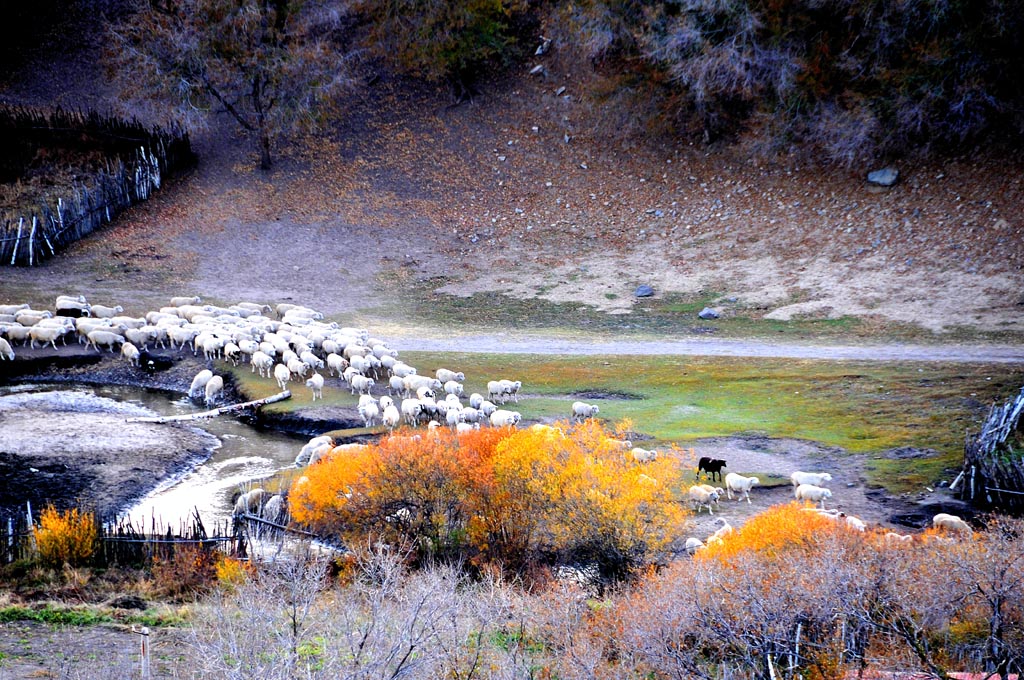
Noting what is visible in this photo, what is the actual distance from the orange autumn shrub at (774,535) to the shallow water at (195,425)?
32.4 ft

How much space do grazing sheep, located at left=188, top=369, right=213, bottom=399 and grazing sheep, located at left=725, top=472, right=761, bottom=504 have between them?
52.1ft

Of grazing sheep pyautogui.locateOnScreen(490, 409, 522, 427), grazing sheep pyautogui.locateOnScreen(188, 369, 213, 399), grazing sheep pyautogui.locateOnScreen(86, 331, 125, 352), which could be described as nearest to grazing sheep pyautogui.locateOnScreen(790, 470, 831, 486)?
grazing sheep pyautogui.locateOnScreen(490, 409, 522, 427)

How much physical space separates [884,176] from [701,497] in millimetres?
25438

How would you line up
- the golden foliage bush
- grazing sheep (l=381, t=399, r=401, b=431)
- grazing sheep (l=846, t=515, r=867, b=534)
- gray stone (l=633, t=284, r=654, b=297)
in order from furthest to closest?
gray stone (l=633, t=284, r=654, b=297), grazing sheep (l=381, t=399, r=401, b=431), the golden foliage bush, grazing sheep (l=846, t=515, r=867, b=534)

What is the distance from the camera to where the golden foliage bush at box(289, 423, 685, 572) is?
1839 centimetres

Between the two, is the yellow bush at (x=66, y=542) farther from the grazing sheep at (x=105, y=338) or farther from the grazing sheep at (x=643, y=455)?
the grazing sheep at (x=105, y=338)

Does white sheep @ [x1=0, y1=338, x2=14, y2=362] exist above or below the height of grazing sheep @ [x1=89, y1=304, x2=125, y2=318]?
below

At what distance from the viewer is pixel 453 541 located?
62.5 ft

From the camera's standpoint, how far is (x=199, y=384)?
99.5 feet

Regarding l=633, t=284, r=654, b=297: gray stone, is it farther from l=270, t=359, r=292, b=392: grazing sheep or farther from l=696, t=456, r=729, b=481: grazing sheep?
l=696, t=456, r=729, b=481: grazing sheep

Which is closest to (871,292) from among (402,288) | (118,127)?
(402,288)

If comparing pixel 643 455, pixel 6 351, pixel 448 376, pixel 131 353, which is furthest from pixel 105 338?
pixel 643 455

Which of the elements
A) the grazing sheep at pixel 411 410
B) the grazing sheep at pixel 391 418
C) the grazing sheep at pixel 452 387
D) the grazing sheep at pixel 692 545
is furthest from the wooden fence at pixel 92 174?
the grazing sheep at pixel 692 545

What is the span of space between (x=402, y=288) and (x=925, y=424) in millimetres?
21564
